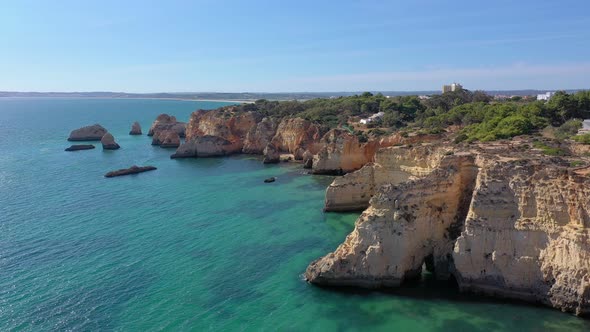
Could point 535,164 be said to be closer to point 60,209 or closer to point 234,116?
point 60,209

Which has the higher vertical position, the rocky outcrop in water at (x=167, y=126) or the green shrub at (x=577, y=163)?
the green shrub at (x=577, y=163)

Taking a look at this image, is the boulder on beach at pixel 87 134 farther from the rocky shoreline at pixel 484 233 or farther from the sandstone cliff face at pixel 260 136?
the rocky shoreline at pixel 484 233

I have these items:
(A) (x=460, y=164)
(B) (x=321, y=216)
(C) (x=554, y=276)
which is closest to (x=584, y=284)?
(C) (x=554, y=276)

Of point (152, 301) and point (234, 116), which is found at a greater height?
point (234, 116)

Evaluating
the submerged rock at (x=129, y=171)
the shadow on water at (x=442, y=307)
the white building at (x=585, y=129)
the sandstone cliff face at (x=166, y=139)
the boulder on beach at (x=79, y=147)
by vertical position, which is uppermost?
the white building at (x=585, y=129)

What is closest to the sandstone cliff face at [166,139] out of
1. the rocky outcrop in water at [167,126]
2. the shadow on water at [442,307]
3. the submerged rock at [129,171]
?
the rocky outcrop in water at [167,126]

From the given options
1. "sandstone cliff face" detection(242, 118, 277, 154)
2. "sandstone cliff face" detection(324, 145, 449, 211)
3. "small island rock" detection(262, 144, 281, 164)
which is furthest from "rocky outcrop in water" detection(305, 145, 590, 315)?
"sandstone cliff face" detection(242, 118, 277, 154)
